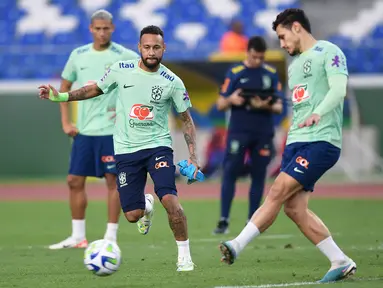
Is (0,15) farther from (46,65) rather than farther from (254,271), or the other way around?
(254,271)

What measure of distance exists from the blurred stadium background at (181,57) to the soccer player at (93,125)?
11075 millimetres

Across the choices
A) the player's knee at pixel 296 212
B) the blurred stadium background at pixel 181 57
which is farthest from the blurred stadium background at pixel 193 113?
the player's knee at pixel 296 212

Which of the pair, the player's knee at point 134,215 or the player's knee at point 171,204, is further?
the player's knee at point 134,215

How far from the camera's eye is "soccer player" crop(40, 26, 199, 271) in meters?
8.44

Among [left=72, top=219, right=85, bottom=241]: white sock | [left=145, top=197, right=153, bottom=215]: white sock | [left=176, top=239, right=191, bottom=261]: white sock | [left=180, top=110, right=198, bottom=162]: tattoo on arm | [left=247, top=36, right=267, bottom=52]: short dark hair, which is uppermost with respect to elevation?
[left=247, top=36, right=267, bottom=52]: short dark hair

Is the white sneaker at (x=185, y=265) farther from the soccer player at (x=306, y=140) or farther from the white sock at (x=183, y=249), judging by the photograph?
the soccer player at (x=306, y=140)

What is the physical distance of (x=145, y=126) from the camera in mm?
8602

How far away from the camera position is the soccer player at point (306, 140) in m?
7.60

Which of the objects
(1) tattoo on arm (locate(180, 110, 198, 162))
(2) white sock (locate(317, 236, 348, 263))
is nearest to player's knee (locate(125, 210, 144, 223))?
(1) tattoo on arm (locate(180, 110, 198, 162))

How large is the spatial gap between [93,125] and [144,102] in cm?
230

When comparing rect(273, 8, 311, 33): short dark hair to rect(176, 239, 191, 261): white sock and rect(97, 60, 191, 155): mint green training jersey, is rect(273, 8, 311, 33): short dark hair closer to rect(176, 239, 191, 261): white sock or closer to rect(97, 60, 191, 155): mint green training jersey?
rect(97, 60, 191, 155): mint green training jersey

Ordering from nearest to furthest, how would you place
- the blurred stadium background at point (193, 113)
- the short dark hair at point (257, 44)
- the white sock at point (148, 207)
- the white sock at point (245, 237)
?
the white sock at point (245, 237), the white sock at point (148, 207), the short dark hair at point (257, 44), the blurred stadium background at point (193, 113)

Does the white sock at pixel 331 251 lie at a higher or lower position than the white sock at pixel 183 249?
higher

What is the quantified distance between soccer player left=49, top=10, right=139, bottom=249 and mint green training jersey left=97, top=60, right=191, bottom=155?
2.07 m
